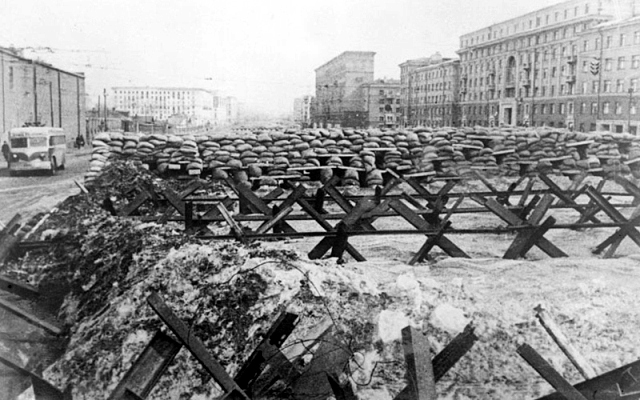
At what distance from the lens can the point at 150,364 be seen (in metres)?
3.07

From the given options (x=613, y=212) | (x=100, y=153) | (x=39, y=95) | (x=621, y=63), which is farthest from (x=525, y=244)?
(x=39, y=95)

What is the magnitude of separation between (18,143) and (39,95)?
15.5 m

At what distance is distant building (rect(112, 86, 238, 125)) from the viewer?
69.4 metres

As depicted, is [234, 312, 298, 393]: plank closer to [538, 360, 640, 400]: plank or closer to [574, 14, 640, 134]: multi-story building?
[538, 360, 640, 400]: plank

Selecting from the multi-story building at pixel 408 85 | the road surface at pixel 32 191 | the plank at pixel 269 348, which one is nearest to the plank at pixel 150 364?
the plank at pixel 269 348

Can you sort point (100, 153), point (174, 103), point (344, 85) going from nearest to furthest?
point (100, 153) → point (344, 85) → point (174, 103)

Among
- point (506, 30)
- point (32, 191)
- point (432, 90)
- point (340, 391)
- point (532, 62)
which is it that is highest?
point (506, 30)

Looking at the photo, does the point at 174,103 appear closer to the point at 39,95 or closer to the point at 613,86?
the point at 39,95

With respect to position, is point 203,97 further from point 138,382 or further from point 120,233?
point 138,382

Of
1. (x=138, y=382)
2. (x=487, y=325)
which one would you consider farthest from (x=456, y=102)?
(x=138, y=382)

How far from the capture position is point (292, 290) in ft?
16.9

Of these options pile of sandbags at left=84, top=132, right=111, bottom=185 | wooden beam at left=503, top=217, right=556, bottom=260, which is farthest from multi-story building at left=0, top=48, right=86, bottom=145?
wooden beam at left=503, top=217, right=556, bottom=260

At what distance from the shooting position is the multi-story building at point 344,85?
16.0m

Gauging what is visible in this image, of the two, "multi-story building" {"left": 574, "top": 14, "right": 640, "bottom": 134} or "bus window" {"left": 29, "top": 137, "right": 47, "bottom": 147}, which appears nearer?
"bus window" {"left": 29, "top": 137, "right": 47, "bottom": 147}
